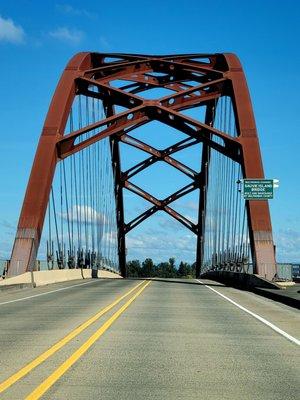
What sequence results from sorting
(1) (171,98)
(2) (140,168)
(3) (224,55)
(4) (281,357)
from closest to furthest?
(4) (281,357) → (1) (171,98) → (3) (224,55) → (2) (140,168)

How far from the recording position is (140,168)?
6519 cm

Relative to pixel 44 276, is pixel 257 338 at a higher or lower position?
lower

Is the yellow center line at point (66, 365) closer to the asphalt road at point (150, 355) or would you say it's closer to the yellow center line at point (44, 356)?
the asphalt road at point (150, 355)

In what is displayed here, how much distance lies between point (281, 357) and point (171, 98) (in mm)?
33266

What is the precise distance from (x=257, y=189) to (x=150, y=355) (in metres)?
24.7

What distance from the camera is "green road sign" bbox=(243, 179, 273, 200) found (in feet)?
107

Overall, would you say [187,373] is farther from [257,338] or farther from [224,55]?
[224,55]

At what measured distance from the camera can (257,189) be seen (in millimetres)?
32875

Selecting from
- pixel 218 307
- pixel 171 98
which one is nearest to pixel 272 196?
pixel 171 98

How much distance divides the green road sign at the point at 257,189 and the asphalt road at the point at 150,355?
17.2 m

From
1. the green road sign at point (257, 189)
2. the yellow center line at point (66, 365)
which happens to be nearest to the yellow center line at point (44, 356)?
the yellow center line at point (66, 365)

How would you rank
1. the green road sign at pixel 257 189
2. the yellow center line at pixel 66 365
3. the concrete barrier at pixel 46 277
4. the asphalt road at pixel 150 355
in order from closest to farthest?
the yellow center line at pixel 66 365
the asphalt road at pixel 150 355
the concrete barrier at pixel 46 277
the green road sign at pixel 257 189

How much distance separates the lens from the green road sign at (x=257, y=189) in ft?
107

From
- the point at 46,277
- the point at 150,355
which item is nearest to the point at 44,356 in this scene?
the point at 150,355
